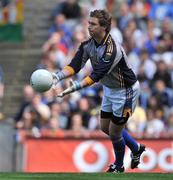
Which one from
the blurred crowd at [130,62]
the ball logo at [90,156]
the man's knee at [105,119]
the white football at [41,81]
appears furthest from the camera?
the blurred crowd at [130,62]

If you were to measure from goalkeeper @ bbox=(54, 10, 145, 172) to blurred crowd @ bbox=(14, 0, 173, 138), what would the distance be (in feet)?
13.6

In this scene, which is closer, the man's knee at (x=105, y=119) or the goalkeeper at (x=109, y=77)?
the goalkeeper at (x=109, y=77)

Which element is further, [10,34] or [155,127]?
[10,34]

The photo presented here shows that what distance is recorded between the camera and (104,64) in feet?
38.1

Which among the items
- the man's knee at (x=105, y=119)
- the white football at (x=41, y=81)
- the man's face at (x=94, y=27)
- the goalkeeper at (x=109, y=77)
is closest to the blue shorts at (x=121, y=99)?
the goalkeeper at (x=109, y=77)

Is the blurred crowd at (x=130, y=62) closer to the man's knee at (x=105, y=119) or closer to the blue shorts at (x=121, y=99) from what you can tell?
the man's knee at (x=105, y=119)

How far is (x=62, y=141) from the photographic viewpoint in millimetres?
16656

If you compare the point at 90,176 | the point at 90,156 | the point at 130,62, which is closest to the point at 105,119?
the point at 90,176

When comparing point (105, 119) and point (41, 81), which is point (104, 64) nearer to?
point (41, 81)

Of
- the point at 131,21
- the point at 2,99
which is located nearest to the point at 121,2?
the point at 131,21

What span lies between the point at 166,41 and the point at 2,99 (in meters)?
3.88

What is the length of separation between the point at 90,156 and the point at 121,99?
4.42 m

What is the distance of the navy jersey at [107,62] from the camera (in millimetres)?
11625

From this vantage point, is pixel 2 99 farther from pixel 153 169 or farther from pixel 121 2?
pixel 153 169
